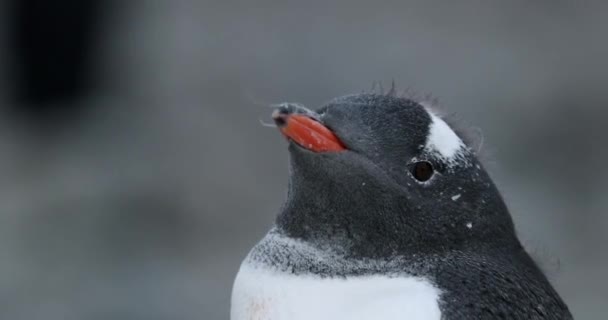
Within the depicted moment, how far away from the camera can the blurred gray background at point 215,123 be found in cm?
365

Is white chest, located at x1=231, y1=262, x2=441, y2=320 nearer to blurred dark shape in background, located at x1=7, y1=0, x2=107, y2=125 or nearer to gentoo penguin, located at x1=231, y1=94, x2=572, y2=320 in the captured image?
gentoo penguin, located at x1=231, y1=94, x2=572, y2=320

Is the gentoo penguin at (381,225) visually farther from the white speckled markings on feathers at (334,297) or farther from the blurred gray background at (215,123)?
the blurred gray background at (215,123)

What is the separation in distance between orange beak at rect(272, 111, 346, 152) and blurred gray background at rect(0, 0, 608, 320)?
1964 millimetres

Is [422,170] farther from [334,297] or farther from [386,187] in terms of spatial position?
[334,297]

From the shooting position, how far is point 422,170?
4.43 feet

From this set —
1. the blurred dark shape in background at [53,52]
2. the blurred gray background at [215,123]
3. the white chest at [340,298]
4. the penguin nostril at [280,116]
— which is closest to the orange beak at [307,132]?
the penguin nostril at [280,116]

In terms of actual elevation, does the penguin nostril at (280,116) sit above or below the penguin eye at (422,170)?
below

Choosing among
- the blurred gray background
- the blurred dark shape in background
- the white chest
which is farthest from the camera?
the blurred dark shape in background

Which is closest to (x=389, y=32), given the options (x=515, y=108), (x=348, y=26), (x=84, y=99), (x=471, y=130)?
(x=348, y=26)

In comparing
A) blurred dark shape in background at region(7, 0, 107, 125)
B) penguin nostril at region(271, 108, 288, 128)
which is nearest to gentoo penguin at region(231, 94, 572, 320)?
penguin nostril at region(271, 108, 288, 128)

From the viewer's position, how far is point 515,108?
404cm

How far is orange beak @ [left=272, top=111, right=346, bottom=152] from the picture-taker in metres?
1.31

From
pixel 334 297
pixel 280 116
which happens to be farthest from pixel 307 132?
pixel 334 297

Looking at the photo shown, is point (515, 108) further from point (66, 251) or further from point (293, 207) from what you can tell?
point (293, 207)
